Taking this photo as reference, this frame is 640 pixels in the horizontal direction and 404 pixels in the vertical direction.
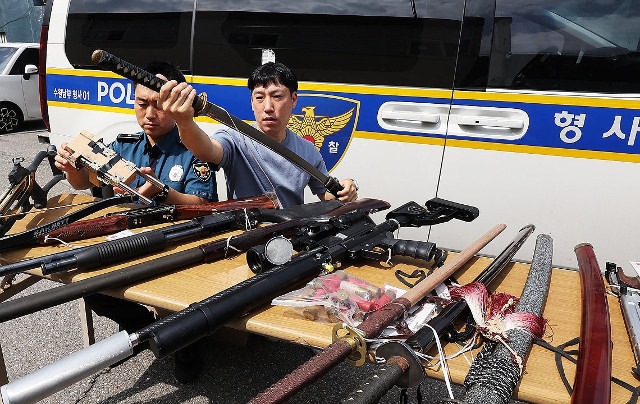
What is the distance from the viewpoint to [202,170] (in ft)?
7.68

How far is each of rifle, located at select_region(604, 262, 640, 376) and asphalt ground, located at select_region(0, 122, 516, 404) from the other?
0.84 metres

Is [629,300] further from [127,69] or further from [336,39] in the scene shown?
[336,39]

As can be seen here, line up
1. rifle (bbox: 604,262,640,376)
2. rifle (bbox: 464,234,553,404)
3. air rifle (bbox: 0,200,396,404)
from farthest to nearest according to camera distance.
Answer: rifle (bbox: 604,262,640,376) → rifle (bbox: 464,234,553,404) → air rifle (bbox: 0,200,396,404)

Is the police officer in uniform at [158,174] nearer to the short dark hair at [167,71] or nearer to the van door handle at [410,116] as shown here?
the short dark hair at [167,71]

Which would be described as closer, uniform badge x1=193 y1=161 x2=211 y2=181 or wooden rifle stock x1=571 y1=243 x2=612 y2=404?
wooden rifle stock x1=571 y1=243 x2=612 y2=404

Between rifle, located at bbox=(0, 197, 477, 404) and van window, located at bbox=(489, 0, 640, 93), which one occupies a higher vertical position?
van window, located at bbox=(489, 0, 640, 93)

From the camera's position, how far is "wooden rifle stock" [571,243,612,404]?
98 centimetres

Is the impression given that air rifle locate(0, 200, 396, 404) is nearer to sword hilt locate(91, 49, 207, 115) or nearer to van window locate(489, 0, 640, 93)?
sword hilt locate(91, 49, 207, 115)

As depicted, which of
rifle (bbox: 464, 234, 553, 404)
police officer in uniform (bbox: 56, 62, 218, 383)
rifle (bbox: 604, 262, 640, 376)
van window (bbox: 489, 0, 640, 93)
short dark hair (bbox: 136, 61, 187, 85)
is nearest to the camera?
rifle (bbox: 464, 234, 553, 404)

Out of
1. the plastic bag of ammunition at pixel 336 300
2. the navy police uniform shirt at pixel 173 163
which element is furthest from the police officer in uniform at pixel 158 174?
the plastic bag of ammunition at pixel 336 300

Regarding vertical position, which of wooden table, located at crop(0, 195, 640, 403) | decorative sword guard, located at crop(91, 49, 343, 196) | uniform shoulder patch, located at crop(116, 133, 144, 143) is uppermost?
decorative sword guard, located at crop(91, 49, 343, 196)

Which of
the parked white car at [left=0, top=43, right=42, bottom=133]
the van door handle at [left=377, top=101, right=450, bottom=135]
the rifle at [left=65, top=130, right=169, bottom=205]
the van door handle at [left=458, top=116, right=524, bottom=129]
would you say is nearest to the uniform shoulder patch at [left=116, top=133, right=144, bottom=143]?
the rifle at [left=65, top=130, right=169, bottom=205]

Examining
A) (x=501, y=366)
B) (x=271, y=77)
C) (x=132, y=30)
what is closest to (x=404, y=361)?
(x=501, y=366)

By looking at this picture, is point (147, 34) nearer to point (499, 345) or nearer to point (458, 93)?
point (458, 93)
